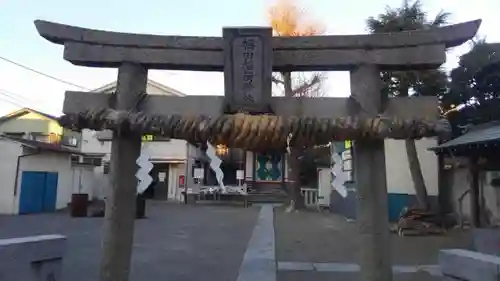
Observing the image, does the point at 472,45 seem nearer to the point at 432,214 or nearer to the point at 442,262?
the point at 432,214

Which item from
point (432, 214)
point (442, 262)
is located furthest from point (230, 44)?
point (432, 214)

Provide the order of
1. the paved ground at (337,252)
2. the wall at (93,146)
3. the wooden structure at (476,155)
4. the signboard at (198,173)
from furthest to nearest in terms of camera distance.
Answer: the wall at (93,146) < the signboard at (198,173) < the wooden structure at (476,155) < the paved ground at (337,252)

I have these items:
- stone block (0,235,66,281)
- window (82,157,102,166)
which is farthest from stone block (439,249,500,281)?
window (82,157,102,166)

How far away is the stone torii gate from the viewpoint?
15.2 feet

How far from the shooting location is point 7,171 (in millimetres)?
20141

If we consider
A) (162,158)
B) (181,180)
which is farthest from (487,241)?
(162,158)

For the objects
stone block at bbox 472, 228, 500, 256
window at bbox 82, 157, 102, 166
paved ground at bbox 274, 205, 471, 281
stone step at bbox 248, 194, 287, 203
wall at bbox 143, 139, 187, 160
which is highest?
wall at bbox 143, 139, 187, 160

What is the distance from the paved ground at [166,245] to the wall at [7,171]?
2.93 m

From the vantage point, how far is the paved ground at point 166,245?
26.3 ft

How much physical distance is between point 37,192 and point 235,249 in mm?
14274

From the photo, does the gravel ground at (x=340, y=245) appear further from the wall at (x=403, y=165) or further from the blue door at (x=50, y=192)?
the blue door at (x=50, y=192)

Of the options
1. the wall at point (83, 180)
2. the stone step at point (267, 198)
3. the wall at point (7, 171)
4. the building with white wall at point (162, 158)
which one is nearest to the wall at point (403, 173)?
the stone step at point (267, 198)

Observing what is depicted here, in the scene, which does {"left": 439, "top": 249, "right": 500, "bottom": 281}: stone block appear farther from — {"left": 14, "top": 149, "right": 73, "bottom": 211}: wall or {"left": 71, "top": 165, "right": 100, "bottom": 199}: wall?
{"left": 71, "top": 165, "right": 100, "bottom": 199}: wall

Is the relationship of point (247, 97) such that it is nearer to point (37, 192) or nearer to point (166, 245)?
point (166, 245)
